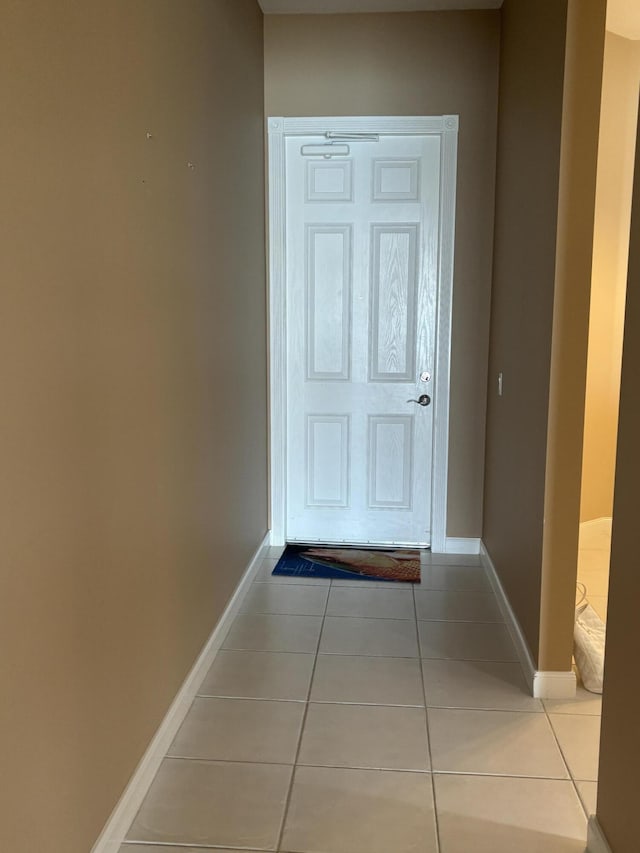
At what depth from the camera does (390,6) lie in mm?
3527

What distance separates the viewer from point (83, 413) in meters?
1.55

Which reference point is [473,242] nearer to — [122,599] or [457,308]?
[457,308]

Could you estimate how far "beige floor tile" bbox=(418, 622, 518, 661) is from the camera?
2771 mm

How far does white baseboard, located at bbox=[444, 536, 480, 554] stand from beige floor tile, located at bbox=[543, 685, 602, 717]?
1480mm

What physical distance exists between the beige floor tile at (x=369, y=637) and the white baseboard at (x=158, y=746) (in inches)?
16.4

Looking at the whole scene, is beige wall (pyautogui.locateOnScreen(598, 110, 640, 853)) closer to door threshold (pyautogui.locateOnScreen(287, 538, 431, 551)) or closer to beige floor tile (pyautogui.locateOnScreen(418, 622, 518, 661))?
beige floor tile (pyautogui.locateOnScreen(418, 622, 518, 661))

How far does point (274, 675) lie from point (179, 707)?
0.43 meters

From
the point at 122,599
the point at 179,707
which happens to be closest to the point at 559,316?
the point at 122,599

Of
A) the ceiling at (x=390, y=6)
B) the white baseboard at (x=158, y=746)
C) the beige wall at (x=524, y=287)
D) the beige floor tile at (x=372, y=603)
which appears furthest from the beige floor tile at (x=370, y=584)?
the ceiling at (x=390, y=6)

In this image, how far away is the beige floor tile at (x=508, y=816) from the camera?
69.6 inches

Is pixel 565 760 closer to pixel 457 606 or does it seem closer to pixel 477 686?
pixel 477 686

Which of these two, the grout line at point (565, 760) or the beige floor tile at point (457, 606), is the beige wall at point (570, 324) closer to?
the grout line at point (565, 760)

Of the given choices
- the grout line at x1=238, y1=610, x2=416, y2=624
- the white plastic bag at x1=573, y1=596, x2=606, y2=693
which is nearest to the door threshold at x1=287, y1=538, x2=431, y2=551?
the grout line at x1=238, y1=610, x2=416, y2=624

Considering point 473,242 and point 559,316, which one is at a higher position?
point 473,242
